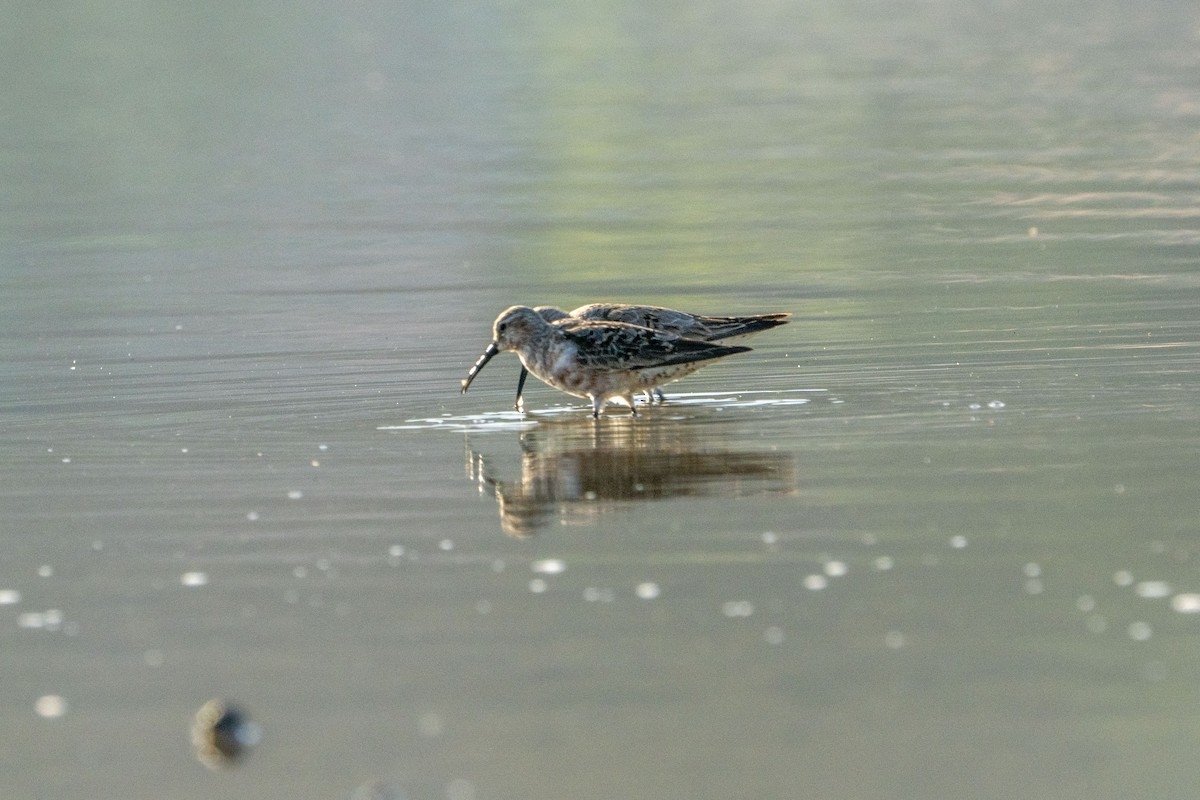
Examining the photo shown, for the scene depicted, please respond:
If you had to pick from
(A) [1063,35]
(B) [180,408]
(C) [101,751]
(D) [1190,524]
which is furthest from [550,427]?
(A) [1063,35]

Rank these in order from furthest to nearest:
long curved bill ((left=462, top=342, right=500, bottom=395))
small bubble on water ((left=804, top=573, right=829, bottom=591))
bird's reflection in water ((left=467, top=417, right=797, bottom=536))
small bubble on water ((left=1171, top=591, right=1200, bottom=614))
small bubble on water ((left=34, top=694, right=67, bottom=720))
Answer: long curved bill ((left=462, top=342, right=500, bottom=395)), bird's reflection in water ((left=467, top=417, right=797, bottom=536)), small bubble on water ((left=804, top=573, right=829, bottom=591)), small bubble on water ((left=1171, top=591, right=1200, bottom=614)), small bubble on water ((left=34, top=694, right=67, bottom=720))

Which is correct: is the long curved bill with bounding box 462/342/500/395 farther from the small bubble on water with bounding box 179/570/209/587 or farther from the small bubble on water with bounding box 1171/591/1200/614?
the small bubble on water with bounding box 1171/591/1200/614

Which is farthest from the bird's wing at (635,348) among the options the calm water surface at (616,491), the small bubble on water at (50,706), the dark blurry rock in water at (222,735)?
the dark blurry rock in water at (222,735)

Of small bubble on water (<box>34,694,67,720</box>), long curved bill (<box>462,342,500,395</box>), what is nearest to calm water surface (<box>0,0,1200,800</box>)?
small bubble on water (<box>34,694,67,720</box>)

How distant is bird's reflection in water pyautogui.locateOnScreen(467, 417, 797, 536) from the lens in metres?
10.5

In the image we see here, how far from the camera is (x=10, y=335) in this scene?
17.6m

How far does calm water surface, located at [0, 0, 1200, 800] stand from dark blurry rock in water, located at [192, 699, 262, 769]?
8 centimetres

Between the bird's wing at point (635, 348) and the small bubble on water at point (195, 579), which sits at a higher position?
the bird's wing at point (635, 348)

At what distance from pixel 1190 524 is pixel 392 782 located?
4309mm

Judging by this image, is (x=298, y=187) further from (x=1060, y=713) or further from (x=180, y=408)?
(x=1060, y=713)

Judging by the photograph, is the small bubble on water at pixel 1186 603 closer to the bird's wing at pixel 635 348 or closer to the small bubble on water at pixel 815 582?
the small bubble on water at pixel 815 582

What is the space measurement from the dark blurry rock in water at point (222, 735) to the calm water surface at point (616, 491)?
0.08 m

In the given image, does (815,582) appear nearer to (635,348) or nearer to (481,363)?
(635,348)

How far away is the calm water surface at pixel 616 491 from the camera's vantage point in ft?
23.2
